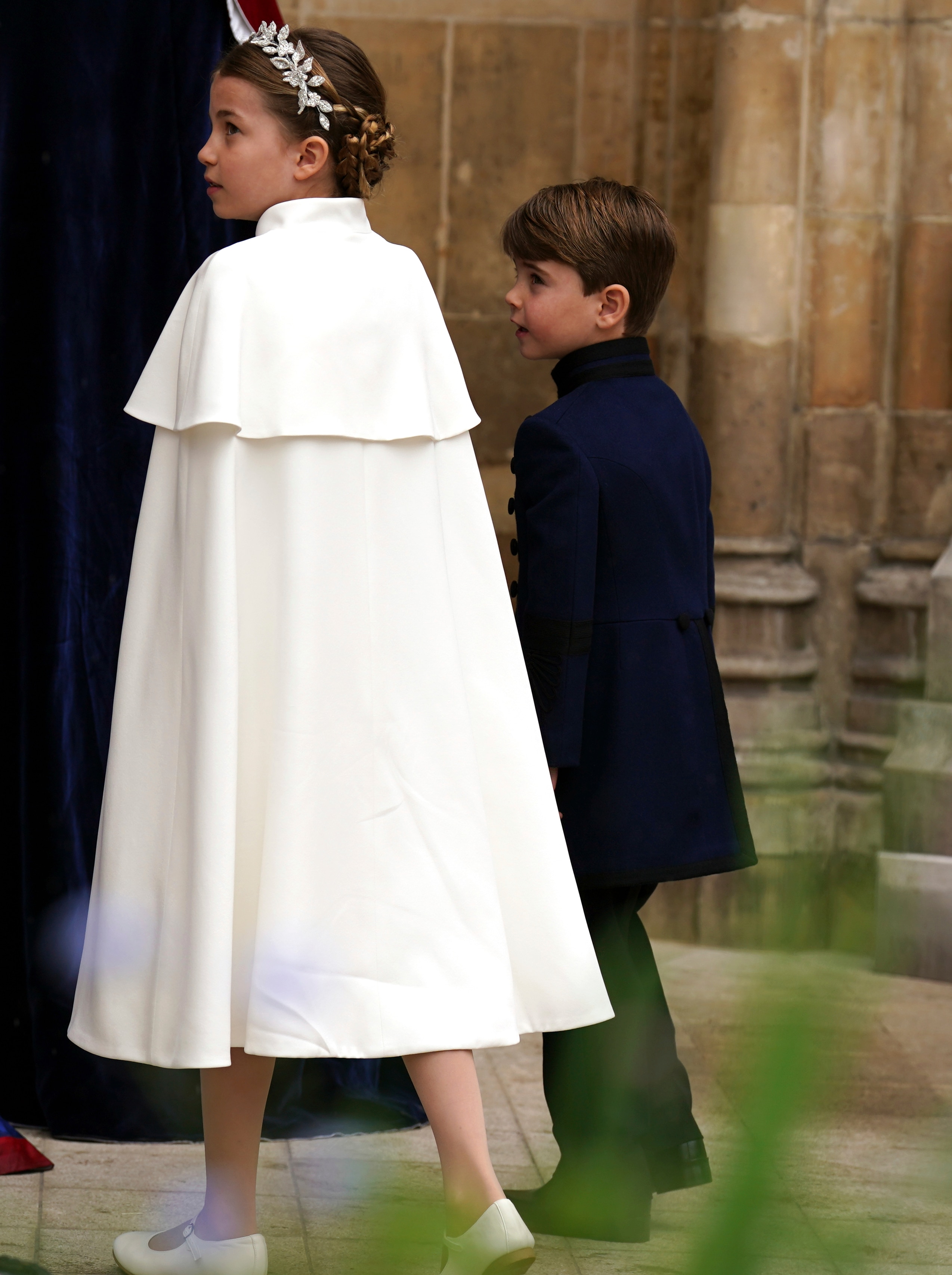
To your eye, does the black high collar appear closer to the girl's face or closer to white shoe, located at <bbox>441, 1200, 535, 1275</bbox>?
the girl's face

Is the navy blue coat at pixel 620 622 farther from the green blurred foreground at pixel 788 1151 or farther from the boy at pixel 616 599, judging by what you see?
the green blurred foreground at pixel 788 1151

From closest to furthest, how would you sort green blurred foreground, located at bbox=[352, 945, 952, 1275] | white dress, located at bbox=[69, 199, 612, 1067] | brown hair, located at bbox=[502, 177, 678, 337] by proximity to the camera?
green blurred foreground, located at bbox=[352, 945, 952, 1275], white dress, located at bbox=[69, 199, 612, 1067], brown hair, located at bbox=[502, 177, 678, 337]

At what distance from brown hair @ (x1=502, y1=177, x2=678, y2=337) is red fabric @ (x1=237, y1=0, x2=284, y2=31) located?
654 millimetres

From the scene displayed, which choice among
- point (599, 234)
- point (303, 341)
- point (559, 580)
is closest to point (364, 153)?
point (303, 341)

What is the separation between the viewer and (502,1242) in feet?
6.11

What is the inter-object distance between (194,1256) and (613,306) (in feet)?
4.65

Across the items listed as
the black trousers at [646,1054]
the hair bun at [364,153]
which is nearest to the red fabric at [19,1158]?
the black trousers at [646,1054]

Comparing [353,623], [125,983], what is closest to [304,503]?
[353,623]

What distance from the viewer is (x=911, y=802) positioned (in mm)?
4309

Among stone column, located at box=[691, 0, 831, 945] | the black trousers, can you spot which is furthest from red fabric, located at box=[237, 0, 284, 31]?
stone column, located at box=[691, 0, 831, 945]

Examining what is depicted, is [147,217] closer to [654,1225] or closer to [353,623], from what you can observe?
[353,623]

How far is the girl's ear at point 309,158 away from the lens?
212 centimetres

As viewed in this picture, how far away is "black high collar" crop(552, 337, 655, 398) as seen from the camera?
8.17 feet

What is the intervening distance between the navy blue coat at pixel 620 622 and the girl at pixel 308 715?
216mm
